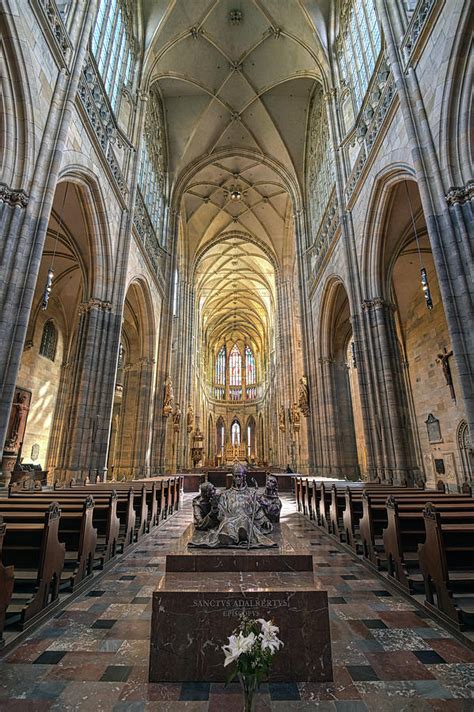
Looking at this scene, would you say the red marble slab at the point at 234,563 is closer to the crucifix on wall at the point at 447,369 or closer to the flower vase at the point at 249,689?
the flower vase at the point at 249,689

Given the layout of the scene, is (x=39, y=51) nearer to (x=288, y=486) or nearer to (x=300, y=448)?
(x=288, y=486)

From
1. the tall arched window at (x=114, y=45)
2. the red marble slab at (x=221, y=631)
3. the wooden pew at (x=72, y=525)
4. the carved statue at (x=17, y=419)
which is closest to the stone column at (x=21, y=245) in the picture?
the wooden pew at (x=72, y=525)

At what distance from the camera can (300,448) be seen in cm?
2231

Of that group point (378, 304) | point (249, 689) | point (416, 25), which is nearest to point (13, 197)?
point (249, 689)

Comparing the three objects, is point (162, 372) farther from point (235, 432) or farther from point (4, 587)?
point (235, 432)

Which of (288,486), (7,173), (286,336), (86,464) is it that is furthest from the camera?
(286,336)

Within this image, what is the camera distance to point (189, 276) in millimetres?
28281

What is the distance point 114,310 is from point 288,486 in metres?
12.2

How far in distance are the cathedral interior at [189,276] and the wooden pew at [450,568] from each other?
0.31 ft

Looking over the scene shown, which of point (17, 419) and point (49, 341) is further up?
point (49, 341)

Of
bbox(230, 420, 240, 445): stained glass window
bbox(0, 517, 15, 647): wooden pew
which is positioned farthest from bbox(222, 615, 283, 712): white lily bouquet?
bbox(230, 420, 240, 445): stained glass window

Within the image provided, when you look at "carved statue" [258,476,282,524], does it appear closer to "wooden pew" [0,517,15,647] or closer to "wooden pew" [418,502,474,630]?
"wooden pew" [418,502,474,630]

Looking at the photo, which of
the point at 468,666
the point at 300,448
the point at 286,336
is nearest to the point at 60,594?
the point at 468,666

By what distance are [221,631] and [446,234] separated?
7.43 metres
